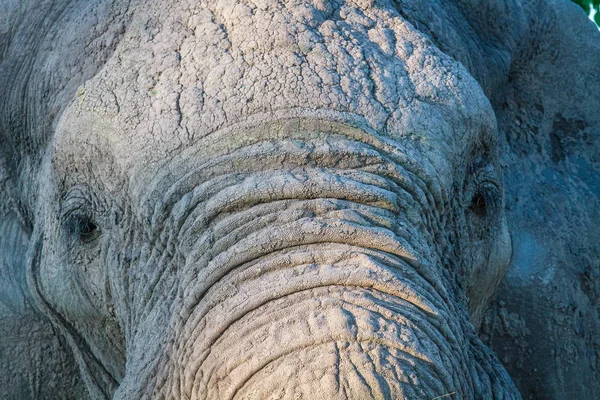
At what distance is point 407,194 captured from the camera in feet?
7.86

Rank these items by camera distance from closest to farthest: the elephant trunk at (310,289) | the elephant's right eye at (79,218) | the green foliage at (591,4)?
the elephant trunk at (310,289)
the elephant's right eye at (79,218)
the green foliage at (591,4)

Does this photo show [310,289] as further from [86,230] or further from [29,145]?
[29,145]

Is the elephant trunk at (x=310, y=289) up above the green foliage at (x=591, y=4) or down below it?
below

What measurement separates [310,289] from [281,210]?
192mm

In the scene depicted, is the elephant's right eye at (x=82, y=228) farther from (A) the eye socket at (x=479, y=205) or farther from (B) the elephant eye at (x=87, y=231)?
(A) the eye socket at (x=479, y=205)

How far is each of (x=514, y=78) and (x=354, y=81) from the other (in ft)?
3.99

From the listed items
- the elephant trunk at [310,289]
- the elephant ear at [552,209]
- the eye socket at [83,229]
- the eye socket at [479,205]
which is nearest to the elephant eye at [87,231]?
the eye socket at [83,229]

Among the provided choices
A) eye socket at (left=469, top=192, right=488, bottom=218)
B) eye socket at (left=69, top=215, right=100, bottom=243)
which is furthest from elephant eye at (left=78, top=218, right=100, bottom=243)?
eye socket at (left=469, top=192, right=488, bottom=218)

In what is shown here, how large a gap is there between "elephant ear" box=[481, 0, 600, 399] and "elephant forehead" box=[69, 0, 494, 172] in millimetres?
761

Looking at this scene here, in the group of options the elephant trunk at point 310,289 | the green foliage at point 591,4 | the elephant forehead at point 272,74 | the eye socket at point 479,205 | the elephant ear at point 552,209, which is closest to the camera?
the elephant trunk at point 310,289

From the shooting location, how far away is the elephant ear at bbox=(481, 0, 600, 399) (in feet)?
11.1

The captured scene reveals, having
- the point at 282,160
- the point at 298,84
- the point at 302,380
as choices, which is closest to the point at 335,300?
the point at 302,380

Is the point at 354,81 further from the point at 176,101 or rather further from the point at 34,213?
the point at 34,213

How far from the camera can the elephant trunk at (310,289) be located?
2018 millimetres
